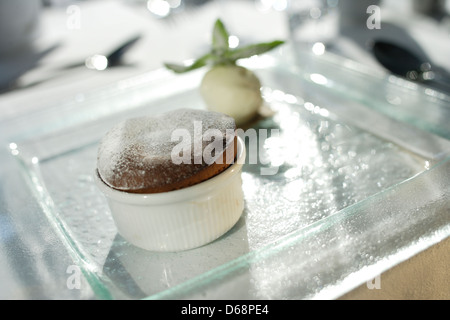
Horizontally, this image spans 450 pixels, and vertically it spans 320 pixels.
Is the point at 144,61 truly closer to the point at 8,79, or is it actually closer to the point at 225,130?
the point at 8,79

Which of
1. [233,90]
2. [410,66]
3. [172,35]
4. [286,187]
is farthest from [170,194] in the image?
[172,35]

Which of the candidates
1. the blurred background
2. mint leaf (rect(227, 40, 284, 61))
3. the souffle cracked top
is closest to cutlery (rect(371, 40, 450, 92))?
the blurred background

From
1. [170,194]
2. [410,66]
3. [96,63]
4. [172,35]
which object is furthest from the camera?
[172,35]

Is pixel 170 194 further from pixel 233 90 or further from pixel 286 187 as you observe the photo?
pixel 233 90

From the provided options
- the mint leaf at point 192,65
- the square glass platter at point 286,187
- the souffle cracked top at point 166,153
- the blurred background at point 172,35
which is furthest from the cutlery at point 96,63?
the souffle cracked top at point 166,153

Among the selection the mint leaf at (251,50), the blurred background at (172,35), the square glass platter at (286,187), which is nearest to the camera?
the square glass platter at (286,187)

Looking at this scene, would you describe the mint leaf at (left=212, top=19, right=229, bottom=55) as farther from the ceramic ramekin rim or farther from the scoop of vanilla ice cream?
the ceramic ramekin rim

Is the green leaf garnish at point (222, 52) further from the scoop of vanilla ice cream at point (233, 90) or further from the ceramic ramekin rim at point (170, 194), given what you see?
the ceramic ramekin rim at point (170, 194)
